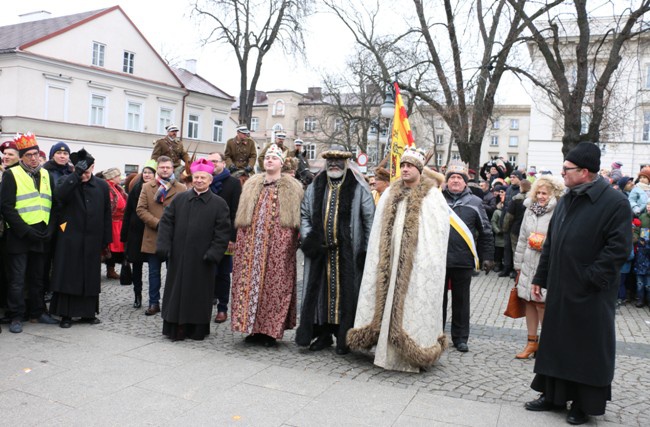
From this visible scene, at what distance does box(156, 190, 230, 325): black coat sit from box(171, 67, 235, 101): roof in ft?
117

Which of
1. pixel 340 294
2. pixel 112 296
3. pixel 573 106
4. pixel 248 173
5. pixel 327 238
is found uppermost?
pixel 573 106

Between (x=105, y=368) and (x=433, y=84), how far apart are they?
91.1 ft

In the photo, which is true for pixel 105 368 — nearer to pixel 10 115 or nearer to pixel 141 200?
pixel 141 200

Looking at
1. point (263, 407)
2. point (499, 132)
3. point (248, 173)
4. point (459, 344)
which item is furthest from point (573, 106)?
point (499, 132)

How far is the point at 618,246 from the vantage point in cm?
409

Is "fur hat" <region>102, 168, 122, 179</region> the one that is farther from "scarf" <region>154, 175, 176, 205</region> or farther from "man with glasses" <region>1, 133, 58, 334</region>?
"man with glasses" <region>1, 133, 58, 334</region>

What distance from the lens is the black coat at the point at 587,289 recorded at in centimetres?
413

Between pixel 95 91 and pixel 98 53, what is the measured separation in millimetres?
2645

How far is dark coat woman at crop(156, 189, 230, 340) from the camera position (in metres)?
6.09

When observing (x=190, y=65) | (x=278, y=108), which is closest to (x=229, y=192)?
(x=190, y=65)

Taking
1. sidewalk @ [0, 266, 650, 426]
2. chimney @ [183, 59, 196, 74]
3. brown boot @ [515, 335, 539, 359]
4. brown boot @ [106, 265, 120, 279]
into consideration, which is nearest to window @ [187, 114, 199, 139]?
chimney @ [183, 59, 196, 74]

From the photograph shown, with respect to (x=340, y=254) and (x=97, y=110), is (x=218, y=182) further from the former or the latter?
(x=97, y=110)

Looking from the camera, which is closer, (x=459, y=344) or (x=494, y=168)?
(x=459, y=344)

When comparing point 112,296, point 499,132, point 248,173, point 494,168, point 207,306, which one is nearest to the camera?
point 207,306
